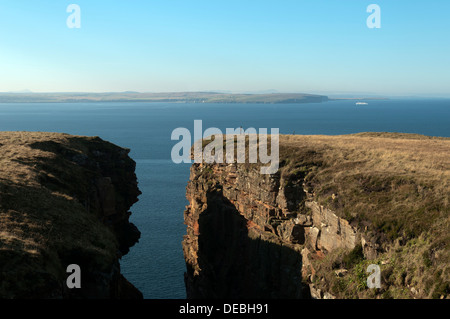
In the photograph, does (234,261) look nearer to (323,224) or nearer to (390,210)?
(323,224)

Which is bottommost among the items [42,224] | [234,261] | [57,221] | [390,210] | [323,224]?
[234,261]

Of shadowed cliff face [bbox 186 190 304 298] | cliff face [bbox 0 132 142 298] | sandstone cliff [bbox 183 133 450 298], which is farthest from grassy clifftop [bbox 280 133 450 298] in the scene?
cliff face [bbox 0 132 142 298]

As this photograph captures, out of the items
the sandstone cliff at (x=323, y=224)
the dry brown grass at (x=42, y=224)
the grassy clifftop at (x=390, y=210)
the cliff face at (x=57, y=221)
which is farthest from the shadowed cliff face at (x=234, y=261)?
the dry brown grass at (x=42, y=224)

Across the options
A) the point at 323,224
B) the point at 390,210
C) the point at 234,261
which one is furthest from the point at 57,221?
the point at 234,261

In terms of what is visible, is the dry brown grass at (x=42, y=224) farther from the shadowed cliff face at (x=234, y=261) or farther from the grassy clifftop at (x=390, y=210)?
the shadowed cliff face at (x=234, y=261)

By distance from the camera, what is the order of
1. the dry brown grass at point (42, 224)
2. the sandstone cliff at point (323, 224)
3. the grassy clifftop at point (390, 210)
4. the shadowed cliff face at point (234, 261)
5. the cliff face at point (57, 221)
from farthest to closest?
the shadowed cliff face at point (234, 261) → the sandstone cliff at point (323, 224) → the grassy clifftop at point (390, 210) → the cliff face at point (57, 221) → the dry brown grass at point (42, 224)

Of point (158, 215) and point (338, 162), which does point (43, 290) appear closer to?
point (338, 162)

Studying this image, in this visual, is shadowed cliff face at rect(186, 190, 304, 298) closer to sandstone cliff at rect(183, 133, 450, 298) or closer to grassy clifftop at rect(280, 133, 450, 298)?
sandstone cliff at rect(183, 133, 450, 298)
